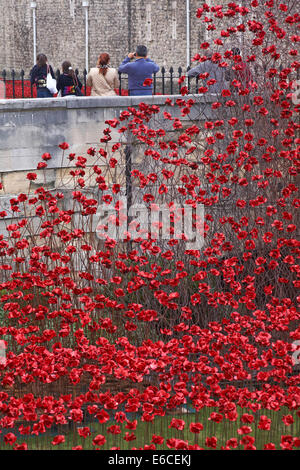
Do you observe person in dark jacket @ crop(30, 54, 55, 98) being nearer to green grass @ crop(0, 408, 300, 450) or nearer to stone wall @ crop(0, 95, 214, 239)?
stone wall @ crop(0, 95, 214, 239)

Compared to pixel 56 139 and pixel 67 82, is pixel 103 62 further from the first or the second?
pixel 56 139

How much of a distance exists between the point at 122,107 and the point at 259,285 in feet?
8.83

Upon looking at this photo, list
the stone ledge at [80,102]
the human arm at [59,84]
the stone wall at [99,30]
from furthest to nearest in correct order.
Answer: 1. the stone wall at [99,30]
2. the human arm at [59,84]
3. the stone ledge at [80,102]

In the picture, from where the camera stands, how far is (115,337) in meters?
6.83

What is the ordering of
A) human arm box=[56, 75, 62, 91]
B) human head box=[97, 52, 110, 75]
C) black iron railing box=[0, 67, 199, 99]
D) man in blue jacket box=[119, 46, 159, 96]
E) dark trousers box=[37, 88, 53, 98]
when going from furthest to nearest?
dark trousers box=[37, 88, 53, 98]
human arm box=[56, 75, 62, 91]
human head box=[97, 52, 110, 75]
man in blue jacket box=[119, 46, 159, 96]
black iron railing box=[0, 67, 199, 99]

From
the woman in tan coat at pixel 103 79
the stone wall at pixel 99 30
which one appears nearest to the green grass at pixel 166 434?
the woman in tan coat at pixel 103 79

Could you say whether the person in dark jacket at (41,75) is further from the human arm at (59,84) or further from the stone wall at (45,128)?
the stone wall at (45,128)

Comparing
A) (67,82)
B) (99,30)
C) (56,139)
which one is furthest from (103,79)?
(99,30)

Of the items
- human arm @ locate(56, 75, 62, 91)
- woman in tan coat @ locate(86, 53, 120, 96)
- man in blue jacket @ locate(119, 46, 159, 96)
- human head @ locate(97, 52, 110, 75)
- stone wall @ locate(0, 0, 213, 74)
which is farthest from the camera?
stone wall @ locate(0, 0, 213, 74)

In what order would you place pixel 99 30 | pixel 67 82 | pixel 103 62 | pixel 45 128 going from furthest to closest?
pixel 99 30, pixel 67 82, pixel 103 62, pixel 45 128

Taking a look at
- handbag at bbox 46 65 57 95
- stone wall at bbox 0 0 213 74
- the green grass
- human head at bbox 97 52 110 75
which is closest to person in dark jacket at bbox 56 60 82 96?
handbag at bbox 46 65 57 95

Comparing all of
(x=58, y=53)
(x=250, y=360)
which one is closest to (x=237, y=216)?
(x=250, y=360)

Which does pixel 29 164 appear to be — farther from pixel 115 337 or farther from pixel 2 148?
pixel 115 337

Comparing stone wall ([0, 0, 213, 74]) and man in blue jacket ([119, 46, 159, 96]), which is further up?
stone wall ([0, 0, 213, 74])
